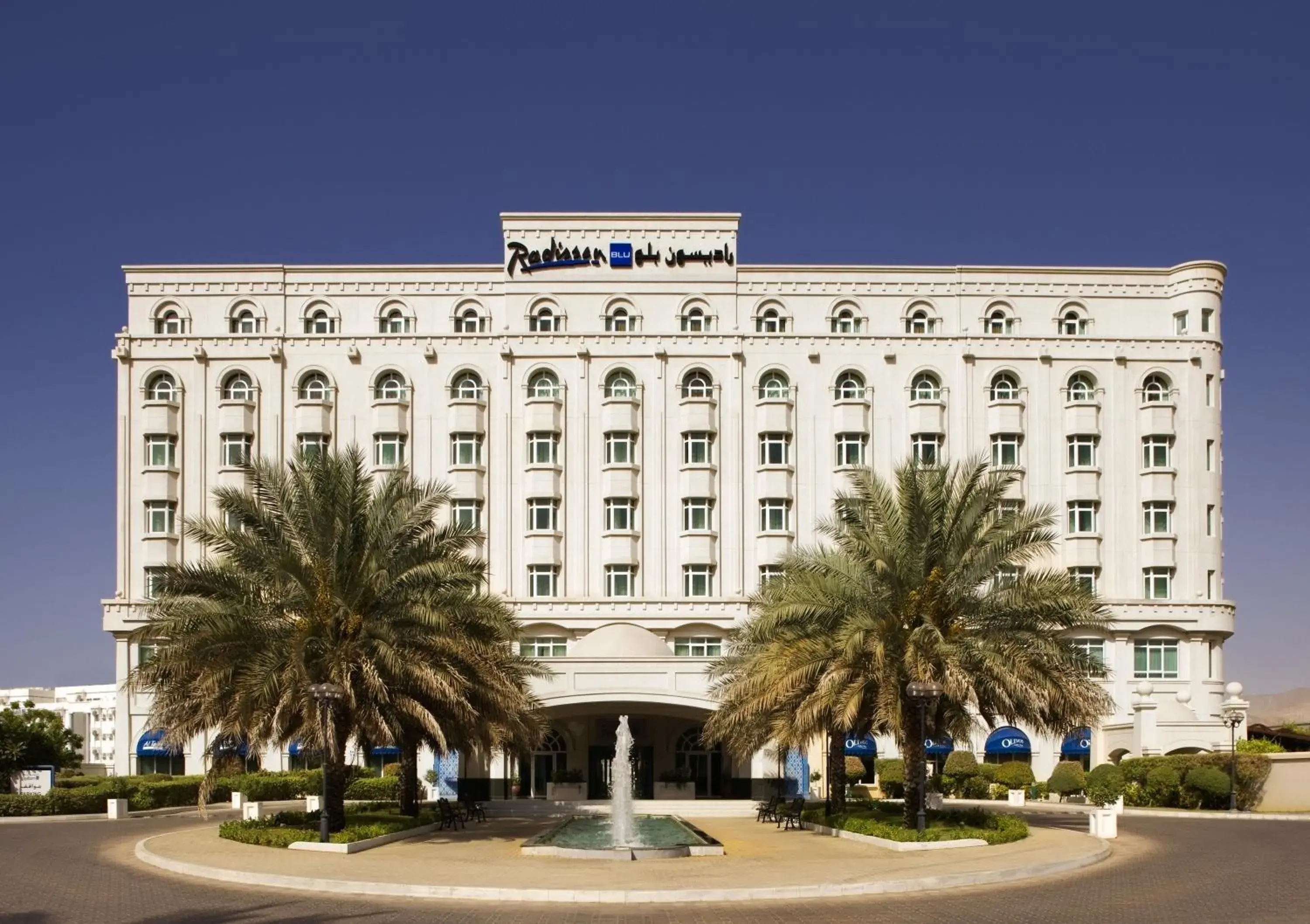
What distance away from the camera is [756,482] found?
64.3m

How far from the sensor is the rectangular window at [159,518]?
208 feet

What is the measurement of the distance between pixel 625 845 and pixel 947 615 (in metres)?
9.67

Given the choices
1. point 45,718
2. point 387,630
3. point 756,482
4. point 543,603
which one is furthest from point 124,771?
point 387,630

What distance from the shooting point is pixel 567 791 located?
5266 cm

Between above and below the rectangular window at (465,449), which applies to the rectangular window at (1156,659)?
below

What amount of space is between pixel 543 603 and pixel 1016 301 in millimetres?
27040

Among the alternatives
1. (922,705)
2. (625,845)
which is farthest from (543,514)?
(922,705)

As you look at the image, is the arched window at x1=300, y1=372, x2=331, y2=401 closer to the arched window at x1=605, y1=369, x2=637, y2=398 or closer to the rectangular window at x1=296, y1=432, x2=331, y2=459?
the rectangular window at x1=296, y1=432, x2=331, y2=459

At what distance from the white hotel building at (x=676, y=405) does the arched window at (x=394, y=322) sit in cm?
9

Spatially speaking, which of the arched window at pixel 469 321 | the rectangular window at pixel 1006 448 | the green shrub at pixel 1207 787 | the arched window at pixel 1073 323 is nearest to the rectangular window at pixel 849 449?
the rectangular window at pixel 1006 448

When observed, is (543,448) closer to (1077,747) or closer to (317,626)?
(1077,747)

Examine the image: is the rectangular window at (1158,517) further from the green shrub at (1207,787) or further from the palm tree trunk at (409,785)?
the palm tree trunk at (409,785)

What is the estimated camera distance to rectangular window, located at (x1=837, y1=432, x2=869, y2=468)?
Answer: 2532 inches

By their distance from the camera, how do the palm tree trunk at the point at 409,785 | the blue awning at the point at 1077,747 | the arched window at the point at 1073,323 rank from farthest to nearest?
the arched window at the point at 1073,323 → the blue awning at the point at 1077,747 → the palm tree trunk at the point at 409,785
